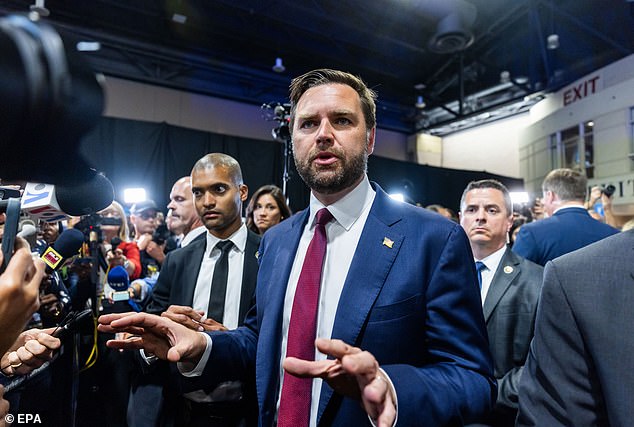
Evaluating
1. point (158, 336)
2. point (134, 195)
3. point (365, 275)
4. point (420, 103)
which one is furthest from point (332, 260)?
point (420, 103)

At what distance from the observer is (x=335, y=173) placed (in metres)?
1.26

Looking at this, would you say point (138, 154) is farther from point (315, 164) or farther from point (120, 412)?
point (315, 164)

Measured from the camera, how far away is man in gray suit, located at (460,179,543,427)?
68.3 inches

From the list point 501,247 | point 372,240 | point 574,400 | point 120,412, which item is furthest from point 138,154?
point 574,400

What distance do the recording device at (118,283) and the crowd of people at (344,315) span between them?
0.07ft

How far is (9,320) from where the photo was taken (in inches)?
27.5

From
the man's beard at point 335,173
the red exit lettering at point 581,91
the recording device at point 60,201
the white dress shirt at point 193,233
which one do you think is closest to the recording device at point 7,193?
the recording device at point 60,201

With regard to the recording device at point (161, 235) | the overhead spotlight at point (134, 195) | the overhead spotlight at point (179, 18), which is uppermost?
the overhead spotlight at point (179, 18)

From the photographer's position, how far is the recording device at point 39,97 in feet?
1.79

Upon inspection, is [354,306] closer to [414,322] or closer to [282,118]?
[414,322]

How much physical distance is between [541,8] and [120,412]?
8.78 meters

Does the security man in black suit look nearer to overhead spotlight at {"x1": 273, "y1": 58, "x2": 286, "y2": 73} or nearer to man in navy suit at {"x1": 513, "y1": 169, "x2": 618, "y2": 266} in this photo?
man in navy suit at {"x1": 513, "y1": 169, "x2": 618, "y2": 266}

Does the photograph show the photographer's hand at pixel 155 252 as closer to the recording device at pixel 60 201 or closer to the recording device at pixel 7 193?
the recording device at pixel 60 201

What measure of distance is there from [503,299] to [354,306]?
3.57ft
